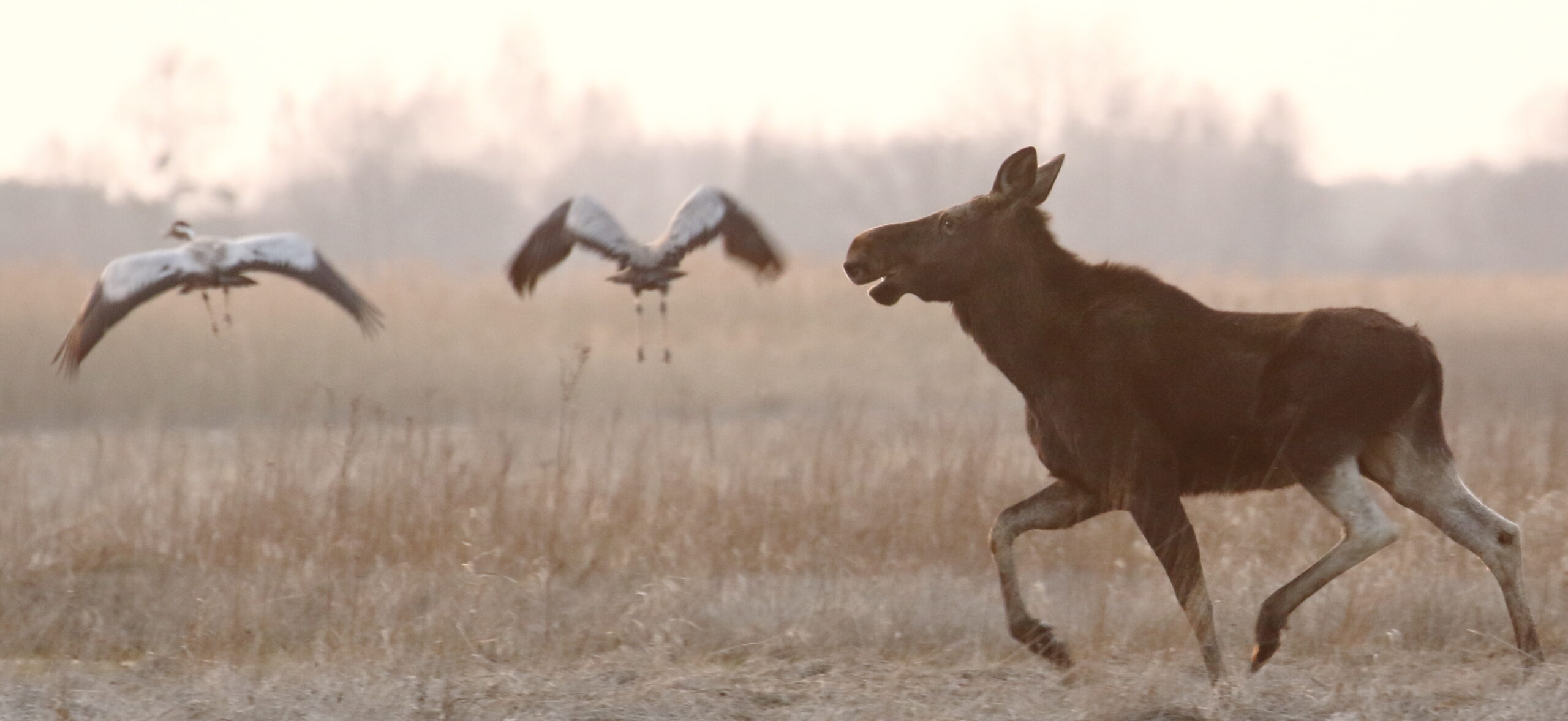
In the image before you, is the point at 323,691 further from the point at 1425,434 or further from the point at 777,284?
the point at 777,284

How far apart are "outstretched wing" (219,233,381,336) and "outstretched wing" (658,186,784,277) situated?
1445mm

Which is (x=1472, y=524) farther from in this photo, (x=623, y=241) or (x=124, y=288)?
(x=124, y=288)

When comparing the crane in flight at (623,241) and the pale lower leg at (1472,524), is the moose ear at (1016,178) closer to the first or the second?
the crane in flight at (623,241)

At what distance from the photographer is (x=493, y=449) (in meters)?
12.6

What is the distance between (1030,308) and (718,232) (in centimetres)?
198

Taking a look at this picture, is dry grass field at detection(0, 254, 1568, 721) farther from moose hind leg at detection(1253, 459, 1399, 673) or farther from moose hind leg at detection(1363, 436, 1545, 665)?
moose hind leg at detection(1363, 436, 1545, 665)

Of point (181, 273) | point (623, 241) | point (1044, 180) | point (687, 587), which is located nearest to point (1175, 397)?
point (1044, 180)

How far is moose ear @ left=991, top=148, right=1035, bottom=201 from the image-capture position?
6693 mm

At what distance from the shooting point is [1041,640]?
22.1 ft

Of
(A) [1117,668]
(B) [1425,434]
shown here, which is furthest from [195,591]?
(B) [1425,434]

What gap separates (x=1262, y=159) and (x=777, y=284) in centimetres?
4039

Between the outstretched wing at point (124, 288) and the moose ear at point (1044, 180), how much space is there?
3.91 meters

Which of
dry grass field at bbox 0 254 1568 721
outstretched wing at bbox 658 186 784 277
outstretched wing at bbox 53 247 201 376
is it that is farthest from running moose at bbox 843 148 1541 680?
outstretched wing at bbox 53 247 201 376

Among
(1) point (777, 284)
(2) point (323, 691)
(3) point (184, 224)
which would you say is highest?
(1) point (777, 284)
